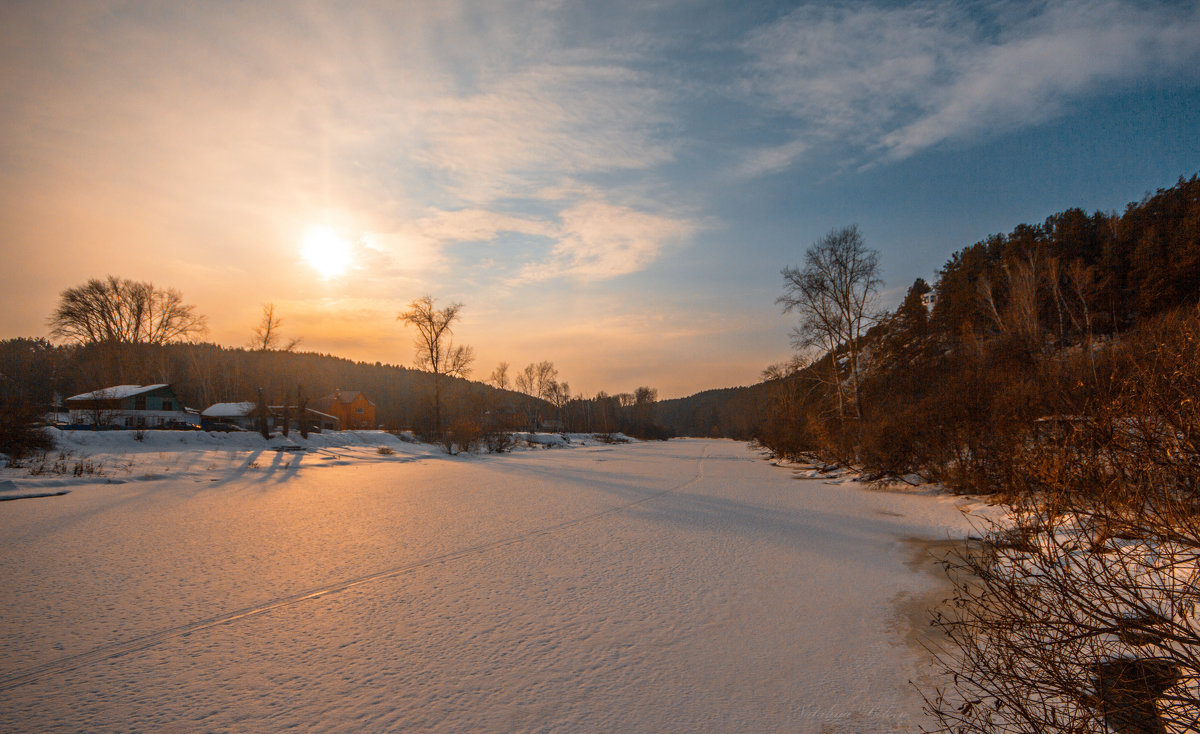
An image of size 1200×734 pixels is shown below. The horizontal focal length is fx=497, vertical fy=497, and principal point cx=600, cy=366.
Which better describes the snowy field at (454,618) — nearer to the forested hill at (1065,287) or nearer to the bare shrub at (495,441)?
the forested hill at (1065,287)

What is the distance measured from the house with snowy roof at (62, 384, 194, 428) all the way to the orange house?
21111mm

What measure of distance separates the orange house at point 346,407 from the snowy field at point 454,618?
5252 centimetres

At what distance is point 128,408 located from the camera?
3622cm

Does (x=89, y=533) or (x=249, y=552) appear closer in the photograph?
(x=249, y=552)

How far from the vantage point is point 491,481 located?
1938 cm

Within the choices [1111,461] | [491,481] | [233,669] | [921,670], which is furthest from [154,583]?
[491,481]

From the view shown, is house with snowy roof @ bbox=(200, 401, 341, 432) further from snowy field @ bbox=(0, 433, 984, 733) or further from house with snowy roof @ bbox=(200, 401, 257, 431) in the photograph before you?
snowy field @ bbox=(0, 433, 984, 733)

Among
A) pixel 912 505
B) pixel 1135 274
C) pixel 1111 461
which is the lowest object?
pixel 912 505

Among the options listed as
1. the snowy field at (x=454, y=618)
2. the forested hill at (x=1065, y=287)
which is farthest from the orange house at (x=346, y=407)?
the snowy field at (x=454, y=618)

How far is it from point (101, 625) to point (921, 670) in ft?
26.7

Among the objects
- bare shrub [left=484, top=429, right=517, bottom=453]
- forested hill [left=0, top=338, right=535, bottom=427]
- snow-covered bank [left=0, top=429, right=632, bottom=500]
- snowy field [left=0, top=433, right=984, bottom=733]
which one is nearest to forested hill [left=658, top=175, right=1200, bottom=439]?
snowy field [left=0, top=433, right=984, bottom=733]

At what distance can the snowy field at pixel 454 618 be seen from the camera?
3.84 m

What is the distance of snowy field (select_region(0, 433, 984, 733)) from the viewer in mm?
3842

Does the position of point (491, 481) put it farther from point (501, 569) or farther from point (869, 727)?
point (869, 727)
